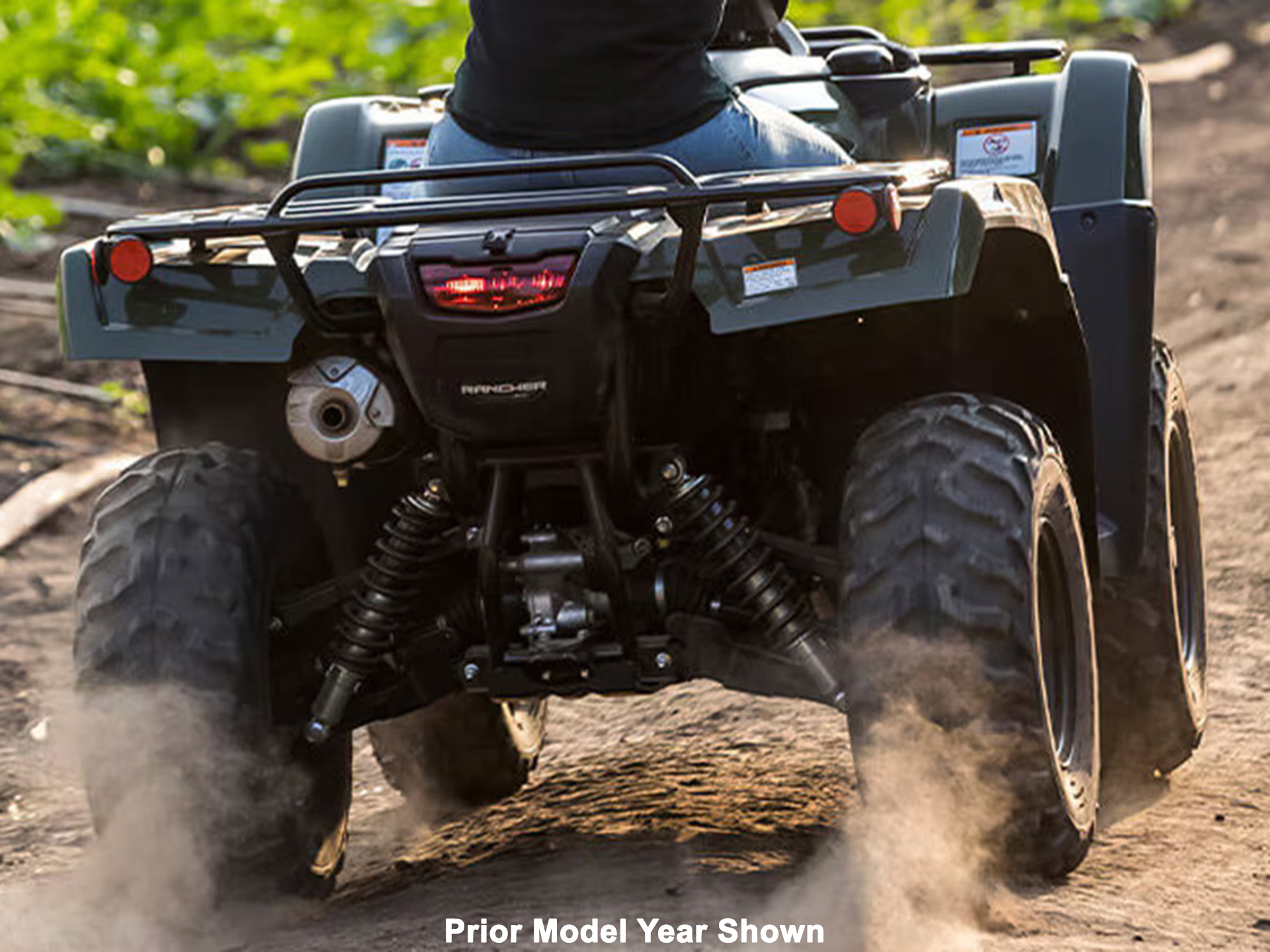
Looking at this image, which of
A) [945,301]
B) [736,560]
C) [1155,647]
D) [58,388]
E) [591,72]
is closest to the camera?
[736,560]

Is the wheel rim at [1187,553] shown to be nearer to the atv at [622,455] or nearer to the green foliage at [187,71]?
the atv at [622,455]

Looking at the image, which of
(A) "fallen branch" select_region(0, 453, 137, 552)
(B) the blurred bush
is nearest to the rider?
(A) "fallen branch" select_region(0, 453, 137, 552)

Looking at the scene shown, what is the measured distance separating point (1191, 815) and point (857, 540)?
149cm

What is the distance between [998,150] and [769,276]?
1562 mm

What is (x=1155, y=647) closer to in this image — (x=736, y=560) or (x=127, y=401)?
(x=736, y=560)

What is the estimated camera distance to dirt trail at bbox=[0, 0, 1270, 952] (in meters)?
4.04

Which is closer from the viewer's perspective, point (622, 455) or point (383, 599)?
point (622, 455)

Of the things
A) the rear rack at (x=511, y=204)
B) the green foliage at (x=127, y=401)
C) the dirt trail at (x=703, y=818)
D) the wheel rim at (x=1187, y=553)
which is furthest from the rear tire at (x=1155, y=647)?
the green foliage at (x=127, y=401)

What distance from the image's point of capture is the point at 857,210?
3.92m

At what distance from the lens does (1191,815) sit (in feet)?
16.7

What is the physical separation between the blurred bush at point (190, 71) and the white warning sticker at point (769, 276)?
27.5 ft

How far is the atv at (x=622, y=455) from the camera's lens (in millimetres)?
3979

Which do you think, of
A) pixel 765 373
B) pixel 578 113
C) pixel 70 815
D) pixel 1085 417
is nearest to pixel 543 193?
pixel 578 113

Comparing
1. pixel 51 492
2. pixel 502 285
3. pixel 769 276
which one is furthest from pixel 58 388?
pixel 769 276
